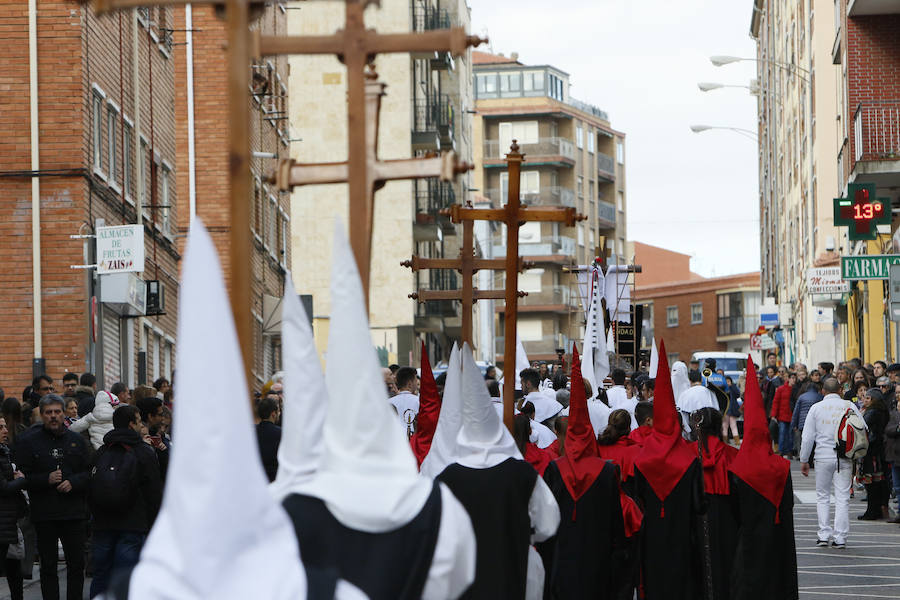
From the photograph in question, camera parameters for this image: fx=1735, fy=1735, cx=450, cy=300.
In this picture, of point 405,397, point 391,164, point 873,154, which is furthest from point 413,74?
point 391,164

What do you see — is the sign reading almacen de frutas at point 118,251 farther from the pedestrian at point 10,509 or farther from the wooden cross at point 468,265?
the wooden cross at point 468,265

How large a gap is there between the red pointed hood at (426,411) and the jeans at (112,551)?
2223 mm

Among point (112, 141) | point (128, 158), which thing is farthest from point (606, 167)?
point (112, 141)

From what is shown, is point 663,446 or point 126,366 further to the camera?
point 126,366

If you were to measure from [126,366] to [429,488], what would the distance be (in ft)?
78.3

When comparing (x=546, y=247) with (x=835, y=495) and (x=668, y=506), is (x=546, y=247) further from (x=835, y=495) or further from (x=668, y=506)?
(x=668, y=506)

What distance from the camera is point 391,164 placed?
280 inches

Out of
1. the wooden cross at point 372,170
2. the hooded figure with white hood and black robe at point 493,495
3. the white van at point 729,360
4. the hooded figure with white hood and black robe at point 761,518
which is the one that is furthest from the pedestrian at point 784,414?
the white van at point 729,360

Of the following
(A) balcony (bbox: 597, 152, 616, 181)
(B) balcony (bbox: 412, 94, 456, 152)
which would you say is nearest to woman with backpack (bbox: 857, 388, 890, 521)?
(B) balcony (bbox: 412, 94, 456, 152)

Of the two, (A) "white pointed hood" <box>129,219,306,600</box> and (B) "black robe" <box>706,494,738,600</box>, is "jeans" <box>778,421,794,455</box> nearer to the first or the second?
(B) "black robe" <box>706,494,738,600</box>

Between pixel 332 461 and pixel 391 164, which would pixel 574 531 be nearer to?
pixel 391 164

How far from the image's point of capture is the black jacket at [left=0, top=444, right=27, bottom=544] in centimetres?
1352

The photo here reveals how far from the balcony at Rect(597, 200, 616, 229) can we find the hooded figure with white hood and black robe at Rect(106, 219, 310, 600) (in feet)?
351

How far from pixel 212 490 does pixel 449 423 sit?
5426mm
